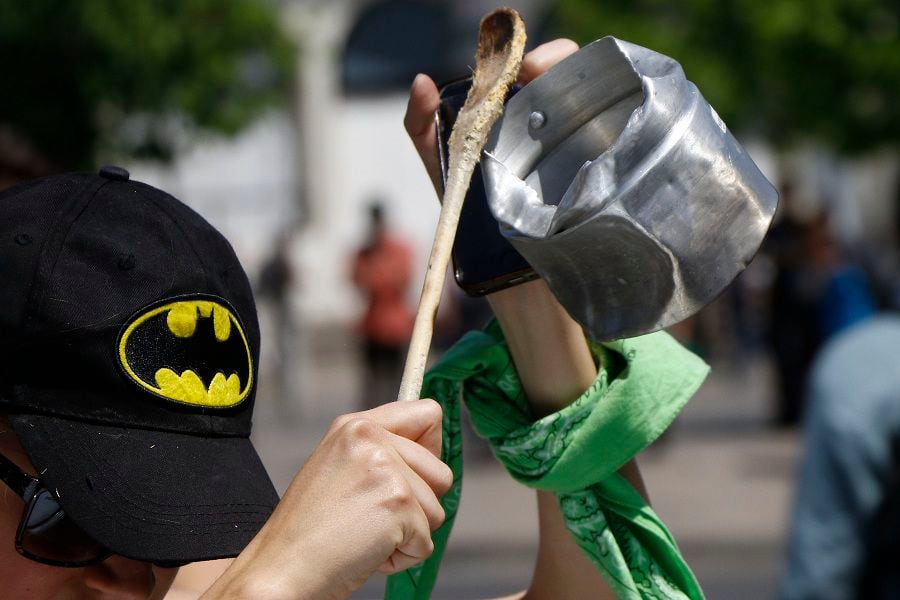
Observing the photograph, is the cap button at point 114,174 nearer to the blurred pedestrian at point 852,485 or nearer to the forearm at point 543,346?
the forearm at point 543,346

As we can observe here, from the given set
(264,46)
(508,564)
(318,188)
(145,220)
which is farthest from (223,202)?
(145,220)

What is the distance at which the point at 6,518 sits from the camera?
4.52 ft

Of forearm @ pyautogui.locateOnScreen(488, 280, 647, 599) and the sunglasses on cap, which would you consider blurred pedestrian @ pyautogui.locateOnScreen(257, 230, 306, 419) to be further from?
the sunglasses on cap

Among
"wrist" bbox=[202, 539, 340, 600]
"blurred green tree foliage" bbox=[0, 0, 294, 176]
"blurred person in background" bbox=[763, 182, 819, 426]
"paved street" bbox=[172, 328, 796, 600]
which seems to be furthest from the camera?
"blurred person in background" bbox=[763, 182, 819, 426]

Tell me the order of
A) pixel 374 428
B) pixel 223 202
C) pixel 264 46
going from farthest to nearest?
pixel 223 202, pixel 264 46, pixel 374 428

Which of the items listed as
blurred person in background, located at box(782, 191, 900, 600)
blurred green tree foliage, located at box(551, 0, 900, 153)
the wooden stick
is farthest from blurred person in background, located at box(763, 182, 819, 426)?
the wooden stick

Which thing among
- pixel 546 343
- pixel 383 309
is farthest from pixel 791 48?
pixel 546 343

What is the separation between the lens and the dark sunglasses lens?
52.4 inches

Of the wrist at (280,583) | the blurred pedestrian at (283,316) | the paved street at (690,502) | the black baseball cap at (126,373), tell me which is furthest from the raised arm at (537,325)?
the blurred pedestrian at (283,316)

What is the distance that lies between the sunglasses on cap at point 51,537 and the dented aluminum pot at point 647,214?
46 centimetres

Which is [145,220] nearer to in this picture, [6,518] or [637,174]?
[6,518]

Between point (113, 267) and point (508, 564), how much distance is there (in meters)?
6.06

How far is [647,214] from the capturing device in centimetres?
125

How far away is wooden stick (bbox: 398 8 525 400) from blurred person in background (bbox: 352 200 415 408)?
8.54 metres
